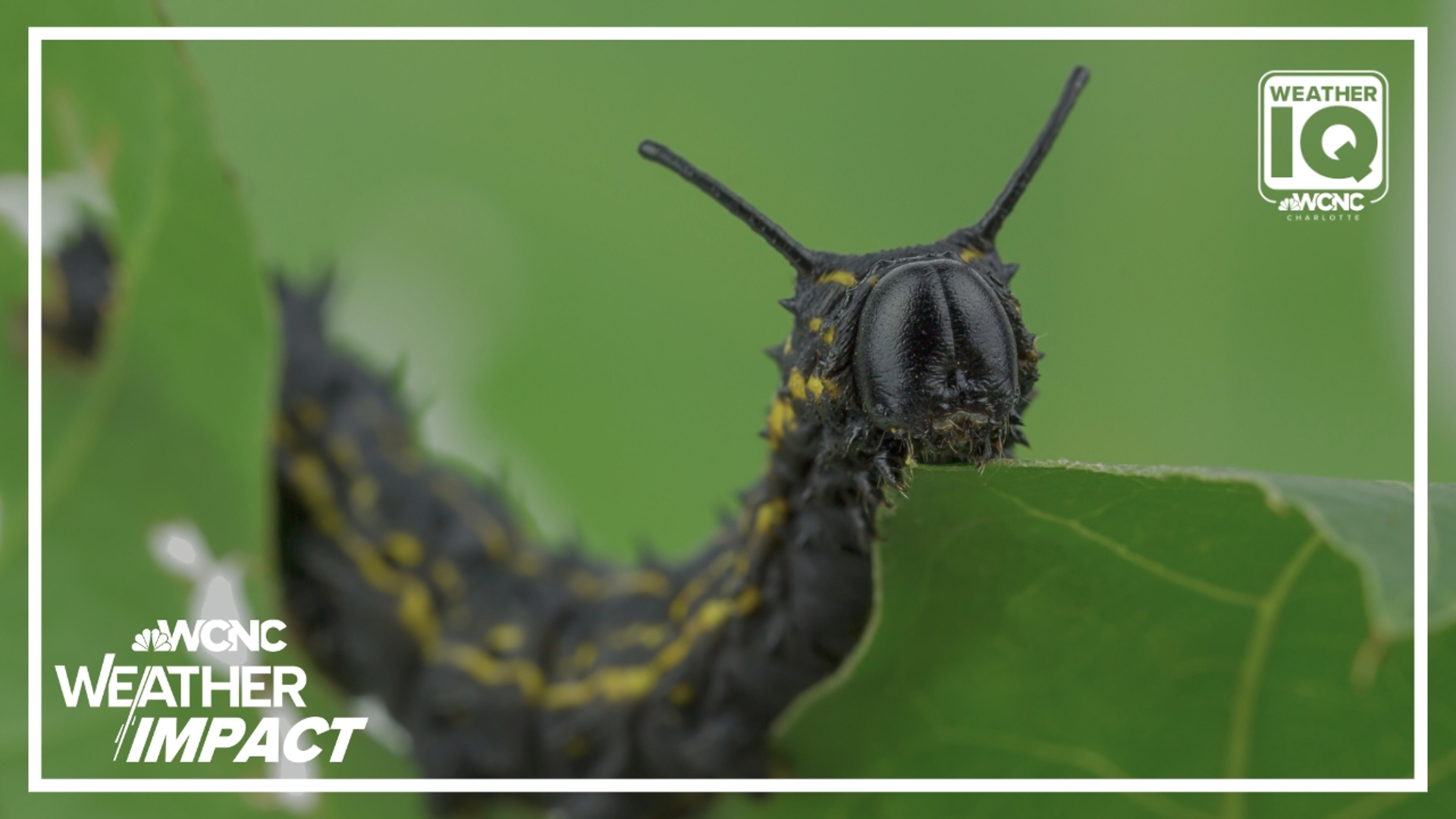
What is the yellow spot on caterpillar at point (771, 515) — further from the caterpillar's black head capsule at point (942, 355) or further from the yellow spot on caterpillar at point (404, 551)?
the yellow spot on caterpillar at point (404, 551)

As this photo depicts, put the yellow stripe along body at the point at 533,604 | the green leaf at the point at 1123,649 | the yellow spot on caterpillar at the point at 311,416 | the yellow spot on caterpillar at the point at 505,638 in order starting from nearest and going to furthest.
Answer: the green leaf at the point at 1123,649 < the yellow stripe along body at the point at 533,604 < the yellow spot on caterpillar at the point at 505,638 < the yellow spot on caterpillar at the point at 311,416

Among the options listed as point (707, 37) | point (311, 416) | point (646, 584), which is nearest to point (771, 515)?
point (646, 584)

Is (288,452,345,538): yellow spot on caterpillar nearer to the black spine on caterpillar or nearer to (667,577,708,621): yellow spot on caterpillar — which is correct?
the black spine on caterpillar

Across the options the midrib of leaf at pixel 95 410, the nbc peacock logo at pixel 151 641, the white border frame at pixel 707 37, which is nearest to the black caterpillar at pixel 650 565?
the white border frame at pixel 707 37

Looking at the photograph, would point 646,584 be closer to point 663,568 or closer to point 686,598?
point 663,568

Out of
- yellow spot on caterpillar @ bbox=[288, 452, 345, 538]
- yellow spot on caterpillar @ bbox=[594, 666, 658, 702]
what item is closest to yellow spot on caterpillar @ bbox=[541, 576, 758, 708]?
yellow spot on caterpillar @ bbox=[594, 666, 658, 702]

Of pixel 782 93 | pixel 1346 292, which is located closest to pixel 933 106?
pixel 782 93
